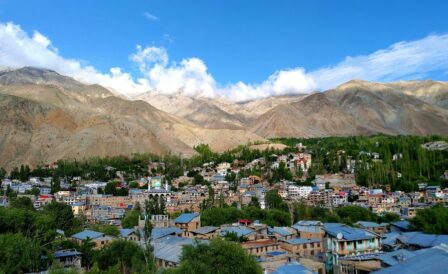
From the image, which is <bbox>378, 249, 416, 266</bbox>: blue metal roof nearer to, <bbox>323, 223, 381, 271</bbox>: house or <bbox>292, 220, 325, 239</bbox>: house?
<bbox>323, 223, 381, 271</bbox>: house

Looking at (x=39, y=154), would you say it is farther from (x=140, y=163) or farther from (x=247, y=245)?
(x=247, y=245)

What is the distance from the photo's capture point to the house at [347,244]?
33531mm

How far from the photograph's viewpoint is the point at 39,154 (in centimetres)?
15025

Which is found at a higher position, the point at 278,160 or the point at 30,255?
the point at 278,160

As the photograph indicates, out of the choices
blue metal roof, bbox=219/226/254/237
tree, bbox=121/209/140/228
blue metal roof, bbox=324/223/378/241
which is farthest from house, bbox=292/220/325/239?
tree, bbox=121/209/140/228

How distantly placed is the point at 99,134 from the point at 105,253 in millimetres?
133575

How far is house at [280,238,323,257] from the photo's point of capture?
4056cm

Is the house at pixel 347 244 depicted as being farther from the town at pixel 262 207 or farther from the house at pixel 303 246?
the house at pixel 303 246

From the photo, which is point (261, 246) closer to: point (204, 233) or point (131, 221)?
point (204, 233)

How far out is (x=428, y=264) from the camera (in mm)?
19672

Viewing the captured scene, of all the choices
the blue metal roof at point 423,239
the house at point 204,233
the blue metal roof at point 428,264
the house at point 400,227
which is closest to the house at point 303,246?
the blue metal roof at point 423,239

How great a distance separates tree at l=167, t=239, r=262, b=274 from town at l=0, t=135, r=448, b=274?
471mm

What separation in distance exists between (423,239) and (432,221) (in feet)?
29.1

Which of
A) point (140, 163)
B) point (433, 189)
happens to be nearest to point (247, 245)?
point (433, 189)
